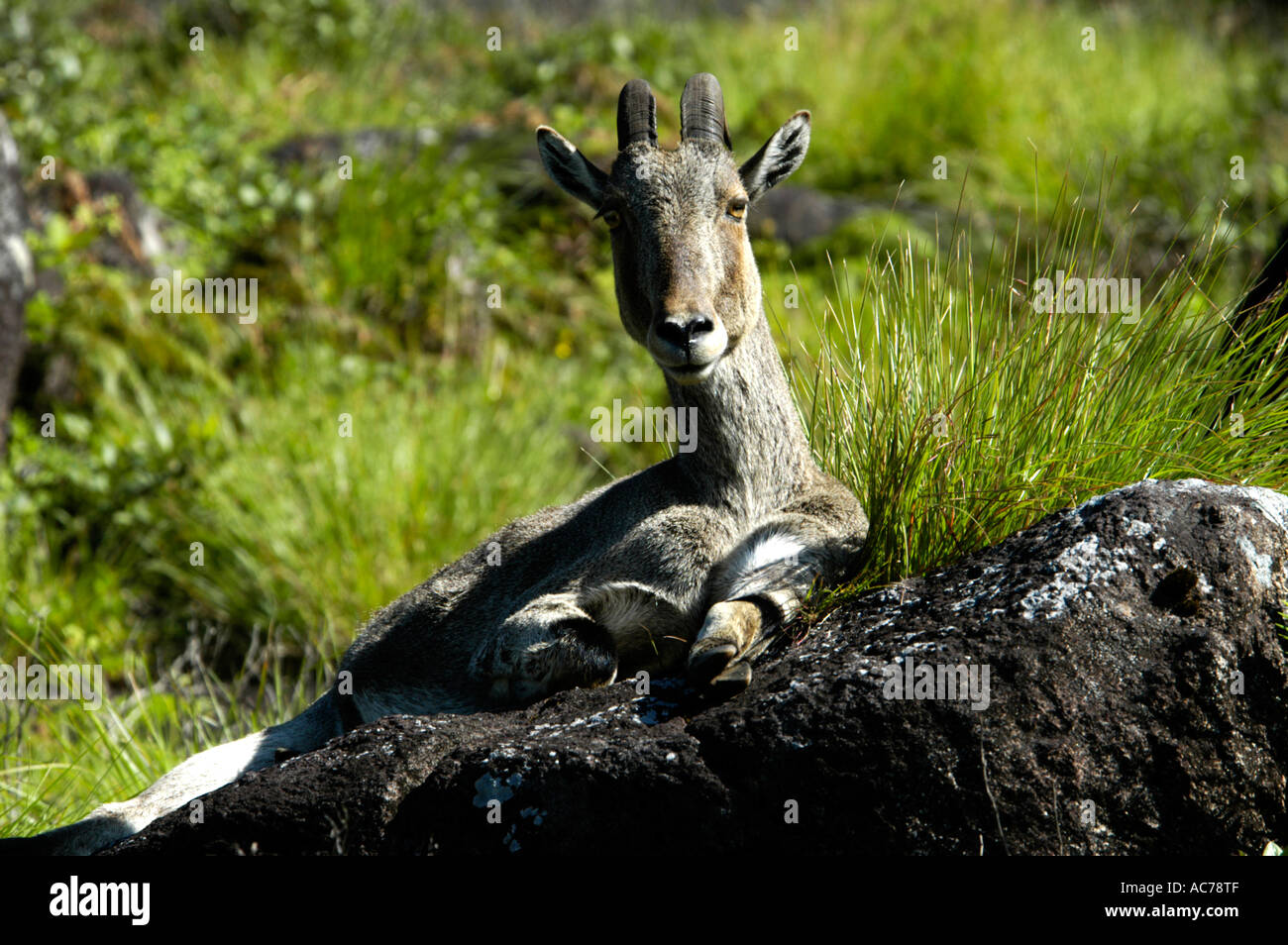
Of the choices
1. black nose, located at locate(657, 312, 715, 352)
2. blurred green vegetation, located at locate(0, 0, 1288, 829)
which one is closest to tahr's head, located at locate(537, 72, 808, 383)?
black nose, located at locate(657, 312, 715, 352)

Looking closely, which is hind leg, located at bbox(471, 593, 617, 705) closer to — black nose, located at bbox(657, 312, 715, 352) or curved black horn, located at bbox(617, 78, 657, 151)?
black nose, located at bbox(657, 312, 715, 352)

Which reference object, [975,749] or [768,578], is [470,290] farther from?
[975,749]

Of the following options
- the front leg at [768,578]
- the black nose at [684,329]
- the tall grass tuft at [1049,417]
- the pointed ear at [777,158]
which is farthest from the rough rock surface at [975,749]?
the pointed ear at [777,158]

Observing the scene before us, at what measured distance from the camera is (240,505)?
9141 mm

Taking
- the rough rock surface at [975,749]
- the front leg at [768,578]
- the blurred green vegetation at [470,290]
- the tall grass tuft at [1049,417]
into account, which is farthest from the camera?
the blurred green vegetation at [470,290]

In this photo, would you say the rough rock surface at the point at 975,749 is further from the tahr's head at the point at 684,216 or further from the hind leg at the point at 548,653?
the tahr's head at the point at 684,216

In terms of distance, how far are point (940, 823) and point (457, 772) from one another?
1.49 m

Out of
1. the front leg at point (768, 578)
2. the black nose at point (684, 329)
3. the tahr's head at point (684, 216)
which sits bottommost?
the front leg at point (768, 578)

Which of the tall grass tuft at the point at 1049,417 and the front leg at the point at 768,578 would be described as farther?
the tall grass tuft at the point at 1049,417

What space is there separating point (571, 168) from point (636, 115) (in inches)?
14.7

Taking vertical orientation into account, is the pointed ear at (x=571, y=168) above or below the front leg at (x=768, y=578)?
above

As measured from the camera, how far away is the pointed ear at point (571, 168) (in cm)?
512

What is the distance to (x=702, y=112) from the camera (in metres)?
5.04

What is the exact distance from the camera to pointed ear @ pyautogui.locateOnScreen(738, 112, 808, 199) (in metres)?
5.12
